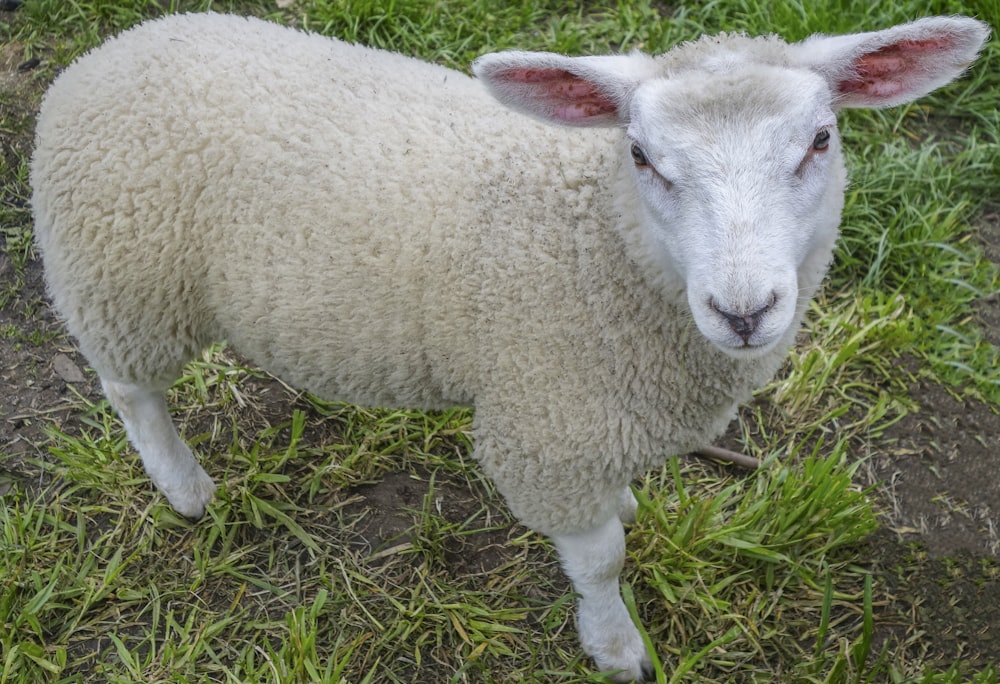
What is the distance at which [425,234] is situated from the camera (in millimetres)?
2514

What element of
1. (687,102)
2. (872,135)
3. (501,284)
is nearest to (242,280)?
(501,284)

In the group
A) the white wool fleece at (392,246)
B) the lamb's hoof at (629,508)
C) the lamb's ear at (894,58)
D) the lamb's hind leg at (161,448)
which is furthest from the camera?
→ the lamb's hoof at (629,508)

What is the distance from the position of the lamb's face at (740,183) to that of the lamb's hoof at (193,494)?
1.98 metres

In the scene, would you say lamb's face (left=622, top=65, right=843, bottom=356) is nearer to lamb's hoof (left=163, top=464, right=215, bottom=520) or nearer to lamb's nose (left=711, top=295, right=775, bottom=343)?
lamb's nose (left=711, top=295, right=775, bottom=343)

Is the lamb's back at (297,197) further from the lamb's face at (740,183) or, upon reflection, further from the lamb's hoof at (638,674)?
the lamb's hoof at (638,674)

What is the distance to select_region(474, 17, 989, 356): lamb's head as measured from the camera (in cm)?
197

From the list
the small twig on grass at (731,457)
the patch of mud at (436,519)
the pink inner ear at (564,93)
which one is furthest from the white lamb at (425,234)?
the small twig on grass at (731,457)

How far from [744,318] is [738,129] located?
388 millimetres

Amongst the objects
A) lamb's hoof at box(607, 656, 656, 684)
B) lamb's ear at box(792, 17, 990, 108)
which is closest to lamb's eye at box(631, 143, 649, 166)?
lamb's ear at box(792, 17, 990, 108)

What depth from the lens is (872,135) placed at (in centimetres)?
428

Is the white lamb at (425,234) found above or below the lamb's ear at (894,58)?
below

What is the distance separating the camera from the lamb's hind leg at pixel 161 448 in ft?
10.3

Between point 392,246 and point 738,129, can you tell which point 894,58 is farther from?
point 392,246

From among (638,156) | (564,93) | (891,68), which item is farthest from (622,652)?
(891,68)
